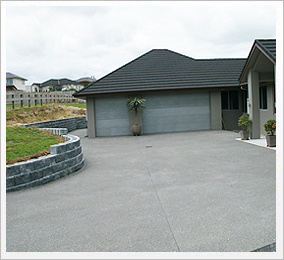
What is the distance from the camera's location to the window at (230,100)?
19697 millimetres

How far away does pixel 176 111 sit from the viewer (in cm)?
1800

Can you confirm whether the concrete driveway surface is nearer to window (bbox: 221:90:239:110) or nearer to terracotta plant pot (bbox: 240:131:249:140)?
terracotta plant pot (bbox: 240:131:249:140)

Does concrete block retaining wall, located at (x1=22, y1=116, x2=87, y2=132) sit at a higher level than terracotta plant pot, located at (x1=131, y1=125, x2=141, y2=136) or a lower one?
higher

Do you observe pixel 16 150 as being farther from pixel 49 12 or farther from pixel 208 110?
pixel 208 110

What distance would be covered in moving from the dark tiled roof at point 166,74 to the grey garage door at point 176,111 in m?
0.69

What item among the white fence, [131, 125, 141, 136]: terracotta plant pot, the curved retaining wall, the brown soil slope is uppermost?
the white fence

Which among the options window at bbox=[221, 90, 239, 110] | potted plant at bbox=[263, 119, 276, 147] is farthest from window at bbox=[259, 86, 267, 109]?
potted plant at bbox=[263, 119, 276, 147]

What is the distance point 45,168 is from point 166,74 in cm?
1356

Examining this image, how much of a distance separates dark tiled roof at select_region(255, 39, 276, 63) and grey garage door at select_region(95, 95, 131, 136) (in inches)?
377

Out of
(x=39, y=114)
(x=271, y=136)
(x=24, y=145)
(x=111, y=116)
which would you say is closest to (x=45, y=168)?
(x=24, y=145)

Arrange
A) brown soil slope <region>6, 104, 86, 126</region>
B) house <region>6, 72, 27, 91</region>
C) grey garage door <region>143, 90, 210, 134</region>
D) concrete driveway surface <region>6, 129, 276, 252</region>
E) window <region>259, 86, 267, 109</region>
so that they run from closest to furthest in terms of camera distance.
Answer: concrete driveway surface <region>6, 129, 276, 252</region> → window <region>259, 86, 267, 109</region> → grey garage door <region>143, 90, 210, 134</region> → brown soil slope <region>6, 104, 86, 126</region> → house <region>6, 72, 27, 91</region>

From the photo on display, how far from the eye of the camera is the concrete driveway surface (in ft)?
11.8

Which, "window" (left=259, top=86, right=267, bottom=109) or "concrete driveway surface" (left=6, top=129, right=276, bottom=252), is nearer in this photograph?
"concrete driveway surface" (left=6, top=129, right=276, bottom=252)

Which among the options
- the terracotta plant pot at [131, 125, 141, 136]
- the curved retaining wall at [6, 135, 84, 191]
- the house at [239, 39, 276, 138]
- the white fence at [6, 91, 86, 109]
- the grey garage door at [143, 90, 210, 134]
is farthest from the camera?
the white fence at [6, 91, 86, 109]
